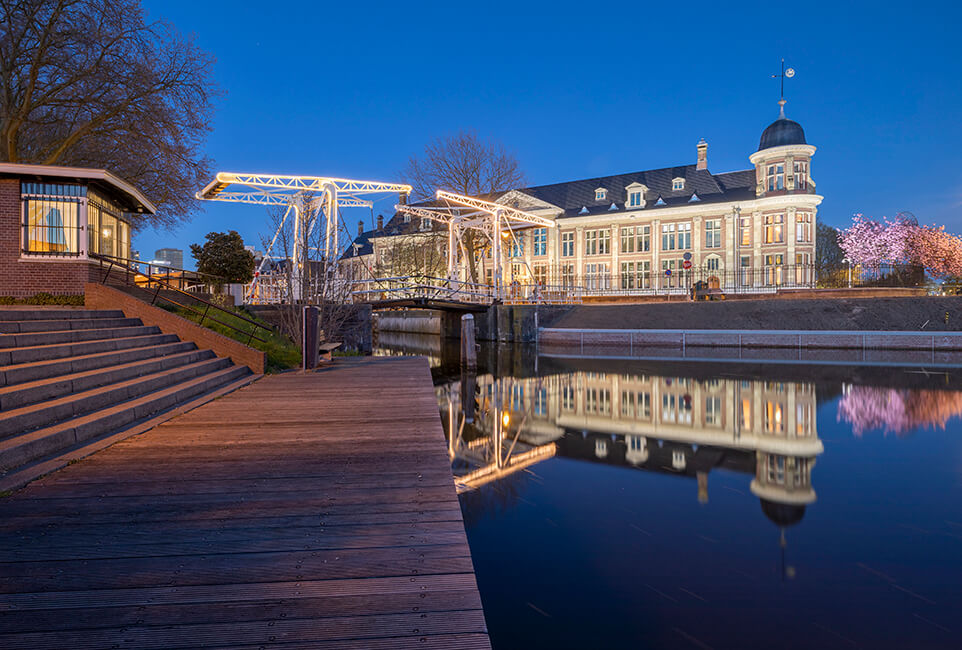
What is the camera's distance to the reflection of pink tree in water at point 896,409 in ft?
36.0

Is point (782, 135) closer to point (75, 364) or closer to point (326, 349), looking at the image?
point (326, 349)

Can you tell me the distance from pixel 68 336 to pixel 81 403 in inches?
129

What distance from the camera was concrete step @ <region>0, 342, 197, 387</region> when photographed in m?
6.50

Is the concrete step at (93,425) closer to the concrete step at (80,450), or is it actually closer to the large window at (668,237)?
the concrete step at (80,450)

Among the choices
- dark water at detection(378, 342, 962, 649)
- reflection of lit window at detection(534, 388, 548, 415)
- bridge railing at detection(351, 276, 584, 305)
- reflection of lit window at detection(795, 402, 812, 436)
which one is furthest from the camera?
bridge railing at detection(351, 276, 584, 305)

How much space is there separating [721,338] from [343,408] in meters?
24.2

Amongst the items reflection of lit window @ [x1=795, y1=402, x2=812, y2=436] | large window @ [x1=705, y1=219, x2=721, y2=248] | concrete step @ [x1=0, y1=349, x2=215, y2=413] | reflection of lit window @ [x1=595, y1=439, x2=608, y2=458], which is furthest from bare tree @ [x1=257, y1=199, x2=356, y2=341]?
large window @ [x1=705, y1=219, x2=721, y2=248]

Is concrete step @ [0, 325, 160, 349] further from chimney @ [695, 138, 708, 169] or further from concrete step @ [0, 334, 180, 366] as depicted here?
chimney @ [695, 138, 708, 169]

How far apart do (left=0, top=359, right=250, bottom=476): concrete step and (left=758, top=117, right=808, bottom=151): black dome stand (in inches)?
1726

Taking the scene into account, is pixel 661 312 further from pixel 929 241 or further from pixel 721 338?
pixel 929 241

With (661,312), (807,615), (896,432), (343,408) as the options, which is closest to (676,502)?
(807,615)

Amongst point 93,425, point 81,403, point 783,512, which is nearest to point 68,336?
point 81,403

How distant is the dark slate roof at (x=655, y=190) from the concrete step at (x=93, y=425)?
42.8 meters

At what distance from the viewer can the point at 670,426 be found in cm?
1108
